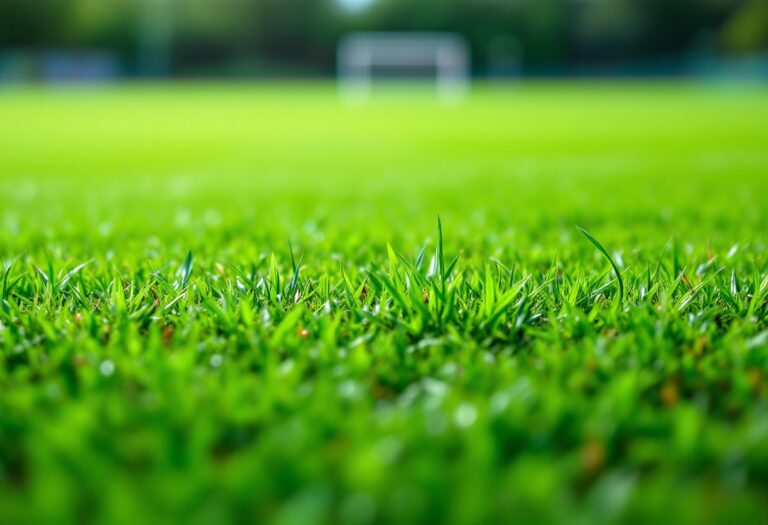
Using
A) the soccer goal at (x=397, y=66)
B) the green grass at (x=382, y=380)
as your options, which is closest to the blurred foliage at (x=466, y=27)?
the soccer goal at (x=397, y=66)

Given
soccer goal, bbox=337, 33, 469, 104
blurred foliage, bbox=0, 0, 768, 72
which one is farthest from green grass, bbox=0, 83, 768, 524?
blurred foliage, bbox=0, 0, 768, 72

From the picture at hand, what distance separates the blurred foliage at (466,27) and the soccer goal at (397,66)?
2.17 m

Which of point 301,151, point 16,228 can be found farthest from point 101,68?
point 16,228

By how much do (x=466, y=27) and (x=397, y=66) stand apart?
1917cm

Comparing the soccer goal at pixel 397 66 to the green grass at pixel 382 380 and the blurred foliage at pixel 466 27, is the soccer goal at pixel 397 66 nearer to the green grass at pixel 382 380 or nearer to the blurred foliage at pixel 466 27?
the blurred foliage at pixel 466 27

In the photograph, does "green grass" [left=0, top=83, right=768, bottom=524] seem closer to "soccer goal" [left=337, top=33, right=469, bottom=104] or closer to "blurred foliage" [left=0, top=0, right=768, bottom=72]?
"soccer goal" [left=337, top=33, right=469, bottom=104]

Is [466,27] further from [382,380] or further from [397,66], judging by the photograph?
[382,380]

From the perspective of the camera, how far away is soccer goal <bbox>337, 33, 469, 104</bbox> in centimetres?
4966

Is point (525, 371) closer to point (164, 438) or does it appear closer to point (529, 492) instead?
point (529, 492)

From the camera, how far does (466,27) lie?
67000mm

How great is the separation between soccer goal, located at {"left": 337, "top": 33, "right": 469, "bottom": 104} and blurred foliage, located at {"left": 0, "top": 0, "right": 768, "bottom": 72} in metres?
2.17

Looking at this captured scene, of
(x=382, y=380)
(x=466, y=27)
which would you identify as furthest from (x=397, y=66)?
(x=382, y=380)

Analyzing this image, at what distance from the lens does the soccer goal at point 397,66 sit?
163 ft

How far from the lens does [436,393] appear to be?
123cm
